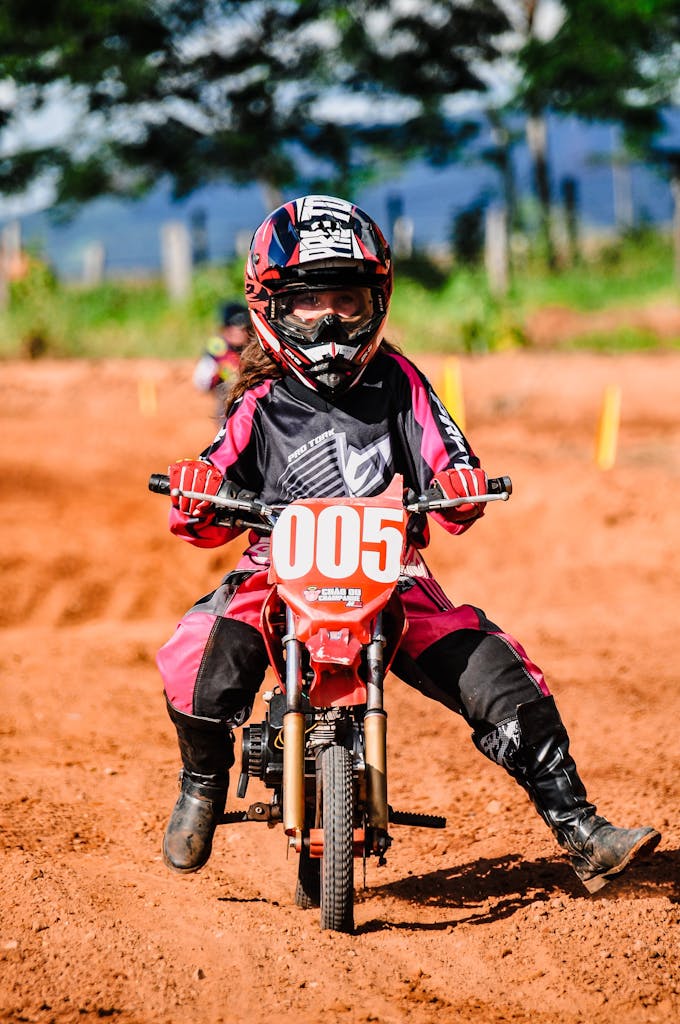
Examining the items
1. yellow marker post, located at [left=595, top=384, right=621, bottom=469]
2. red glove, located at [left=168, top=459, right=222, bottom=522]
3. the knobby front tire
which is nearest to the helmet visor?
red glove, located at [left=168, top=459, right=222, bottom=522]

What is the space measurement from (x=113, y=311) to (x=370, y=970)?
20.9 metres

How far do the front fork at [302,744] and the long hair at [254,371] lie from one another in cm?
103

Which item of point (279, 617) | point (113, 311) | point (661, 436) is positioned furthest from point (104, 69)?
point (279, 617)

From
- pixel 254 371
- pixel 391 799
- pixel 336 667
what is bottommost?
pixel 391 799

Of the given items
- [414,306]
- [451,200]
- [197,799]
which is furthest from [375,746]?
[451,200]

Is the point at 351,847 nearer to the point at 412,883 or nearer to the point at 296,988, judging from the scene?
the point at 296,988

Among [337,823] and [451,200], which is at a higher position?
[451,200]

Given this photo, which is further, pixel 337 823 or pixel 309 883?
pixel 309 883

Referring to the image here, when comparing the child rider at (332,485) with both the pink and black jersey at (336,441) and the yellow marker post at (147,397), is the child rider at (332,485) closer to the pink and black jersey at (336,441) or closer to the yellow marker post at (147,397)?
the pink and black jersey at (336,441)

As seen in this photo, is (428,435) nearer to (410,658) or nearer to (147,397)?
(410,658)

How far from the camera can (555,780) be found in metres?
3.68

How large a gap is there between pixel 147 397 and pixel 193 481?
13.1 m

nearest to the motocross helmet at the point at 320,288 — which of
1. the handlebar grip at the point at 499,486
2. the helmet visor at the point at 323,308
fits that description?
the helmet visor at the point at 323,308

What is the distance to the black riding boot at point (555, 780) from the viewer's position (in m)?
3.58
